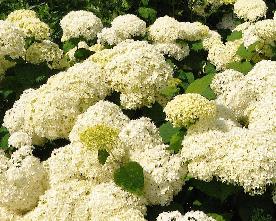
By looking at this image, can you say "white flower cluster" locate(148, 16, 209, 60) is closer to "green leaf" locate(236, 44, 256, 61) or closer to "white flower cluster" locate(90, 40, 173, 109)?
"green leaf" locate(236, 44, 256, 61)

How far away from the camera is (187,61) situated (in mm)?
7027

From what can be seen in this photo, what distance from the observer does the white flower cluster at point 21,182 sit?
16.0 ft

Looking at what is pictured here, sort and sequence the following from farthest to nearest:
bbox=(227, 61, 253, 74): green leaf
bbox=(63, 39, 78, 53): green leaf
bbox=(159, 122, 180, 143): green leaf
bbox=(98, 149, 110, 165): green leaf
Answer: bbox=(63, 39, 78, 53): green leaf < bbox=(227, 61, 253, 74): green leaf < bbox=(159, 122, 180, 143): green leaf < bbox=(98, 149, 110, 165): green leaf

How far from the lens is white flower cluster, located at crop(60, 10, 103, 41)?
7.03 metres

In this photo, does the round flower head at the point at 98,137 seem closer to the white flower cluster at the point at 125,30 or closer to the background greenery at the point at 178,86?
the background greenery at the point at 178,86

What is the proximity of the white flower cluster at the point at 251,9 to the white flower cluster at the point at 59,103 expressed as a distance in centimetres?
280

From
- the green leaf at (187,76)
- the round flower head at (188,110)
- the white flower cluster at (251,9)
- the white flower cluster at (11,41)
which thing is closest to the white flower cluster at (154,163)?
the round flower head at (188,110)

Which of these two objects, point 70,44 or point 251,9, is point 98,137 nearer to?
point 70,44

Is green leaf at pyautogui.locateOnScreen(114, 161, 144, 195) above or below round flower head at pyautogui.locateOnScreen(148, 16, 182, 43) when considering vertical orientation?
above

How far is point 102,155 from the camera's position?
467 centimetres

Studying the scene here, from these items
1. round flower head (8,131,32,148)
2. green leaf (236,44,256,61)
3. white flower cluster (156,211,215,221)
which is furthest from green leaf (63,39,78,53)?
white flower cluster (156,211,215,221)

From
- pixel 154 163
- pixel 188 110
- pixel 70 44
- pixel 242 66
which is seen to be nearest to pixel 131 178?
pixel 154 163

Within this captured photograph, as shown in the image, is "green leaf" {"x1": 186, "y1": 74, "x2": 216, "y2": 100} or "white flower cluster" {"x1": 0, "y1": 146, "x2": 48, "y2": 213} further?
"green leaf" {"x1": 186, "y1": 74, "x2": 216, "y2": 100}

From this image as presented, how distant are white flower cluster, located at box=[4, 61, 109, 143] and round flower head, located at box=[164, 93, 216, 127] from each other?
3.18 feet
